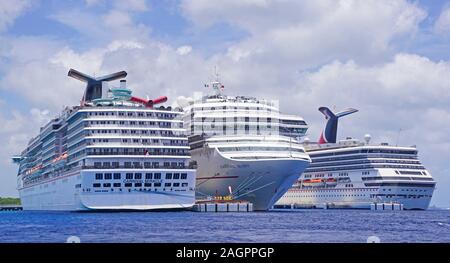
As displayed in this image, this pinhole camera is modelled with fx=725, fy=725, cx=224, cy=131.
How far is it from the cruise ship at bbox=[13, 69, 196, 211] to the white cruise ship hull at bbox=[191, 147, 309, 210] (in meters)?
8.01

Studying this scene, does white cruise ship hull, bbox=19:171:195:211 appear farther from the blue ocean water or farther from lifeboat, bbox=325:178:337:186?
lifeboat, bbox=325:178:337:186

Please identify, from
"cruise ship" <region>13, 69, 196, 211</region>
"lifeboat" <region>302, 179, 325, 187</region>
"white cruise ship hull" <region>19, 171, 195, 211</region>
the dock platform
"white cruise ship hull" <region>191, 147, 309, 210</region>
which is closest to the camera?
"white cruise ship hull" <region>19, 171, 195, 211</region>

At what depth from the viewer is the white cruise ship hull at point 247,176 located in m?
90.4

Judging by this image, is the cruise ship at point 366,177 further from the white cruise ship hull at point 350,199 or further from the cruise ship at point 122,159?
the cruise ship at point 122,159

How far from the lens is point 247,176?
302 feet

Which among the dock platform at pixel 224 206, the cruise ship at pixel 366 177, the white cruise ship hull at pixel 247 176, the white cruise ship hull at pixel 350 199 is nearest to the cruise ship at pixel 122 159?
the dock platform at pixel 224 206

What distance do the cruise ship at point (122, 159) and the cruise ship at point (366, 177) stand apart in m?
56.0

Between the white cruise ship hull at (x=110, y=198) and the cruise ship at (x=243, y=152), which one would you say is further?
the cruise ship at (x=243, y=152)

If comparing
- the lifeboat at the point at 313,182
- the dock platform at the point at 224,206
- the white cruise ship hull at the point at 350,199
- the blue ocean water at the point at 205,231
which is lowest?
the blue ocean water at the point at 205,231

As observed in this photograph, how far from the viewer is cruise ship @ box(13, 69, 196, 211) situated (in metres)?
79.0

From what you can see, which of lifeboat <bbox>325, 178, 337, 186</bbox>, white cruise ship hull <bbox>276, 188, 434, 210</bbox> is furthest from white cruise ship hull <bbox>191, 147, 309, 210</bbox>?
lifeboat <bbox>325, 178, 337, 186</bbox>

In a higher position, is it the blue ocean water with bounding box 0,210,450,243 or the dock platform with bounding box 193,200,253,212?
the dock platform with bounding box 193,200,253,212
